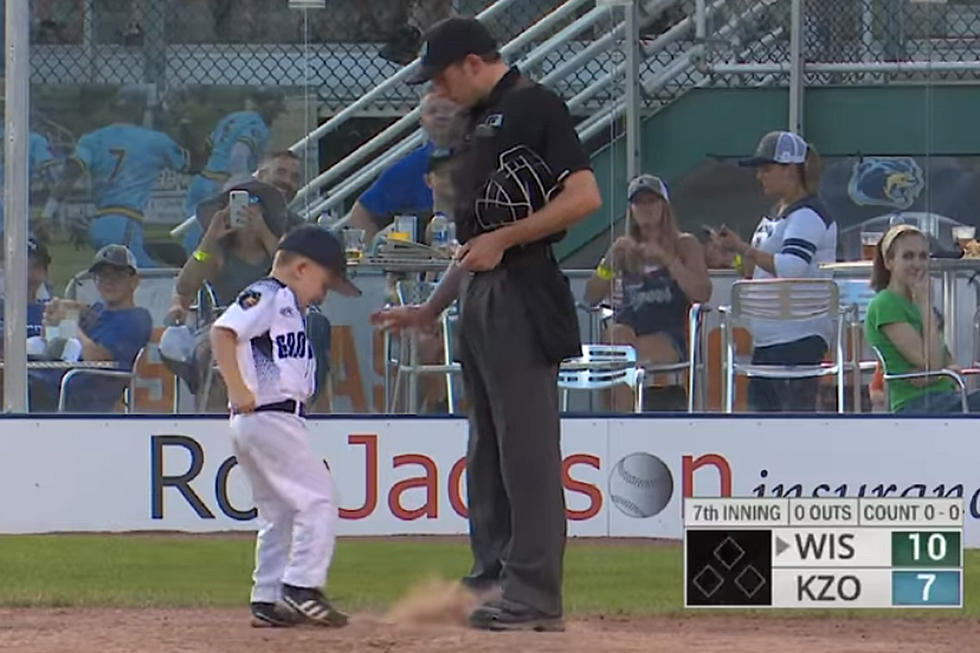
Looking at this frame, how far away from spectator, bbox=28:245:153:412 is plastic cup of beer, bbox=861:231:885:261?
3.93 metres

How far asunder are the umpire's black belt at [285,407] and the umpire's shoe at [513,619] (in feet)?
3.46

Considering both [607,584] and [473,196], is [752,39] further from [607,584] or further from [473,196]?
[473,196]

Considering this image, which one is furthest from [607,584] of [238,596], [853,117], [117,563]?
[853,117]

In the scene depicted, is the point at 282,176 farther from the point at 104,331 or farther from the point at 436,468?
the point at 436,468

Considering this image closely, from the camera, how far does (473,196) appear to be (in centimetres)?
760

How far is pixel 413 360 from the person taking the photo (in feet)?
42.0

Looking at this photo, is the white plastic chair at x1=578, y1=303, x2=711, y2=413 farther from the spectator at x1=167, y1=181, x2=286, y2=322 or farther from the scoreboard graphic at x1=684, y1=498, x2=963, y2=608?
the scoreboard graphic at x1=684, y1=498, x2=963, y2=608

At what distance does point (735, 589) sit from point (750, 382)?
4337 millimetres

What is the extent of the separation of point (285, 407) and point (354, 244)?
4674 millimetres

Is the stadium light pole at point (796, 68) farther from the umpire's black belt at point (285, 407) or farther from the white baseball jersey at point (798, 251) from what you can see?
the umpire's black belt at point (285, 407)

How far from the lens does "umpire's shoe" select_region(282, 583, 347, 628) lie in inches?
314

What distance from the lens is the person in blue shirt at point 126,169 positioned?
12922 millimetres

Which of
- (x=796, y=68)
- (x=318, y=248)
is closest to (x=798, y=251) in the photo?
(x=796, y=68)

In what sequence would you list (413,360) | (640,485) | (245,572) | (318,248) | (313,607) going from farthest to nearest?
→ (413,360) < (640,485) < (245,572) < (318,248) < (313,607)
